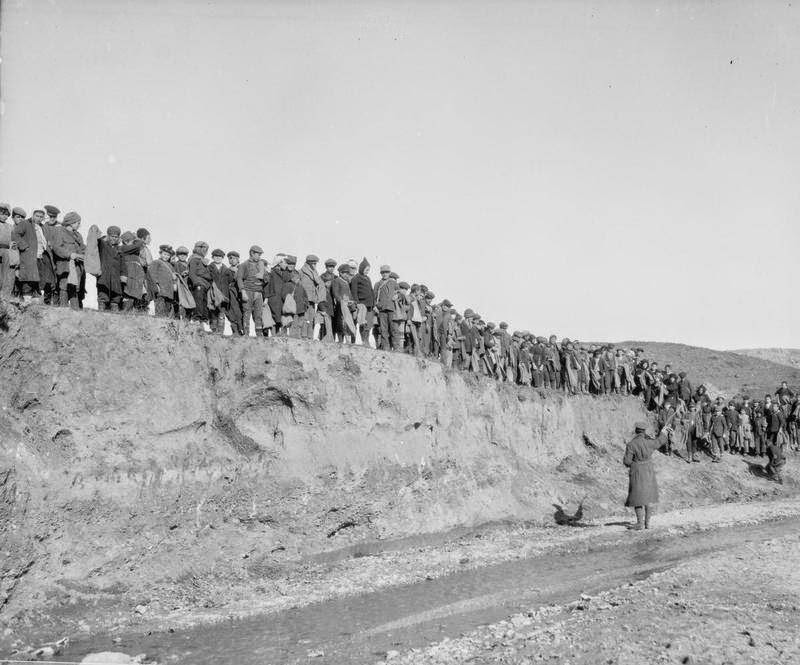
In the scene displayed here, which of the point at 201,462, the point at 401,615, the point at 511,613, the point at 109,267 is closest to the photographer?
the point at 511,613

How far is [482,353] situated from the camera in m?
19.2

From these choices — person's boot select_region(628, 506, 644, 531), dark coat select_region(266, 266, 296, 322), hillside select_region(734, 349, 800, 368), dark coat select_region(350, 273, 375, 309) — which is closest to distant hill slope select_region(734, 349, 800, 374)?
hillside select_region(734, 349, 800, 368)

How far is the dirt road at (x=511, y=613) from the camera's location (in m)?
7.15

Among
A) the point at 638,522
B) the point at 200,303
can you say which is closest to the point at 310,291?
the point at 200,303

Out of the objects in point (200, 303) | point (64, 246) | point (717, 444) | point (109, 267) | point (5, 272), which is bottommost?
point (717, 444)

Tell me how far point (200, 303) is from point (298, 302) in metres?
1.85

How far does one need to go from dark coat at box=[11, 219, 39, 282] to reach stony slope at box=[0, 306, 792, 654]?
0.58 m

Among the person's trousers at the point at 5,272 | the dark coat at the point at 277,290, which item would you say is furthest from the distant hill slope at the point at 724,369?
the person's trousers at the point at 5,272

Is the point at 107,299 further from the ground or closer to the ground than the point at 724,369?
further from the ground

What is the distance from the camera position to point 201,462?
1126 cm

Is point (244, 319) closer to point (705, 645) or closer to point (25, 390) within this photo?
point (25, 390)

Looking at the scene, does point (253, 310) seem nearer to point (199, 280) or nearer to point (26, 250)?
point (199, 280)

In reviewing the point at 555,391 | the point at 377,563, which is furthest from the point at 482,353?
the point at 377,563

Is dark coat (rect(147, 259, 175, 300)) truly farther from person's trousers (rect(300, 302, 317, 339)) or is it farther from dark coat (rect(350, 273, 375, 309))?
dark coat (rect(350, 273, 375, 309))
